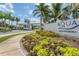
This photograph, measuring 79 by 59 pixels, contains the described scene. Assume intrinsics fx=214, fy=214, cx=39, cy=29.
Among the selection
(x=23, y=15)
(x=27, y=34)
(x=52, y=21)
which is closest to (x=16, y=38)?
(x=27, y=34)

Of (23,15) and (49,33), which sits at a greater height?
(23,15)

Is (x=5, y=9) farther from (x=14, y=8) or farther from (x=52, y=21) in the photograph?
(x=52, y=21)

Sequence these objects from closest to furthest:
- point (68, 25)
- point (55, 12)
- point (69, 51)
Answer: point (69, 51)
point (55, 12)
point (68, 25)

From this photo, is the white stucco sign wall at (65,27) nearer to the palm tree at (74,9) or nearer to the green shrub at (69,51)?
the palm tree at (74,9)

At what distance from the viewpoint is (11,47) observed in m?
4.86

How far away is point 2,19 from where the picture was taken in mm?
4996

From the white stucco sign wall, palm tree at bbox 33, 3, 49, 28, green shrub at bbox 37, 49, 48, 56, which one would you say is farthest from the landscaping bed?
palm tree at bbox 33, 3, 49, 28

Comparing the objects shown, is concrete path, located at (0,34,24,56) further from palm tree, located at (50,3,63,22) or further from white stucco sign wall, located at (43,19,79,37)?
palm tree, located at (50,3,63,22)

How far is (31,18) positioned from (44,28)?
1.29ft

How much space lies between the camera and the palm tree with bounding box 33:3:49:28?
4.81m

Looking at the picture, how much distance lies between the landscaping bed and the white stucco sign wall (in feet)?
0.40

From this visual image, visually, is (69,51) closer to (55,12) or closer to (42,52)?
(42,52)

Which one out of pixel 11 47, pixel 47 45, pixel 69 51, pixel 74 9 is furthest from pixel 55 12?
pixel 11 47

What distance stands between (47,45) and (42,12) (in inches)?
30.3
